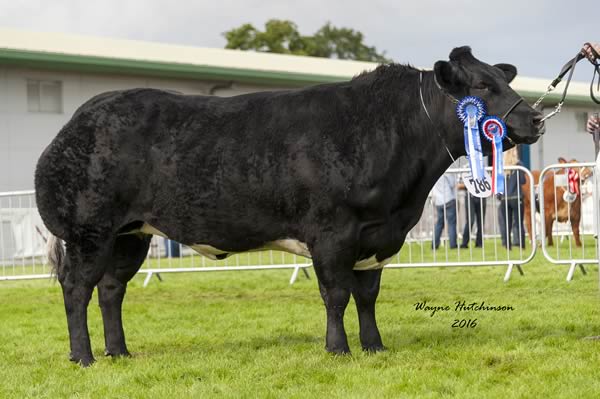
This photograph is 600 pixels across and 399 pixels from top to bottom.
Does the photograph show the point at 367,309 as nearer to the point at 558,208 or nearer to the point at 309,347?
the point at 309,347

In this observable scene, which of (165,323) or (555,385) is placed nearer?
(555,385)

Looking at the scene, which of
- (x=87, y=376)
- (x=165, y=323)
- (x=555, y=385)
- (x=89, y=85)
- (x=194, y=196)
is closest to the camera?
(x=555, y=385)

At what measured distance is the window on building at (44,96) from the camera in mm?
21047

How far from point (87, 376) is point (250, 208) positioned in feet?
5.12

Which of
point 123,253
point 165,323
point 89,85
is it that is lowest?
point 165,323

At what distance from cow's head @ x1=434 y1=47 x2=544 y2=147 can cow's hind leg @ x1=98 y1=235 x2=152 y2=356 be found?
2681 millimetres

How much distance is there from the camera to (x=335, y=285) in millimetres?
5918

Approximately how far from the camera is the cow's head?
19.1 feet

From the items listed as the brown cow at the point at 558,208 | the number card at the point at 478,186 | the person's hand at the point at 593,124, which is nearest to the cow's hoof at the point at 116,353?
the number card at the point at 478,186

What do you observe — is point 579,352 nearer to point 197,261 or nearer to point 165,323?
point 165,323

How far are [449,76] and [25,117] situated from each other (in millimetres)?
16700

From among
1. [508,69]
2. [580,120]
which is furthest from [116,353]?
[580,120]

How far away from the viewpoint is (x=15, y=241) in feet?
48.8

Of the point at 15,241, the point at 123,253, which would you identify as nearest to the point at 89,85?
the point at 15,241
